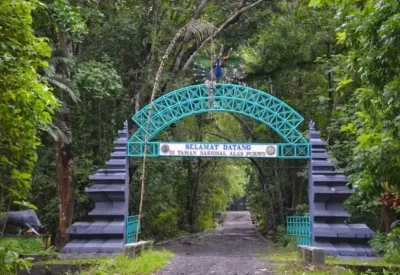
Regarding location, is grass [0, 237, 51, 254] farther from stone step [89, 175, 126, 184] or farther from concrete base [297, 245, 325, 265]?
concrete base [297, 245, 325, 265]

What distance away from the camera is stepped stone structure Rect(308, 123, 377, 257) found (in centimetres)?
1177

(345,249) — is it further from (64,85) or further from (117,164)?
(64,85)

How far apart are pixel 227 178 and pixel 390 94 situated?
24994mm

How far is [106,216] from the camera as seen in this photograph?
12312 mm

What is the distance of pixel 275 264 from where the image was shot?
10.1 metres

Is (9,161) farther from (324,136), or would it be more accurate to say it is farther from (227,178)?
(227,178)

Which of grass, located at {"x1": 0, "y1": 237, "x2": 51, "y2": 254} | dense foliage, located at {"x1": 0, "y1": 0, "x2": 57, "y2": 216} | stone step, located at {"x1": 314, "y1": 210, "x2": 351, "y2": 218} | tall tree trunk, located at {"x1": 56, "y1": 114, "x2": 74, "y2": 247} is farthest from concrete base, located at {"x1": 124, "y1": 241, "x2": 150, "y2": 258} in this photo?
dense foliage, located at {"x1": 0, "y1": 0, "x2": 57, "y2": 216}

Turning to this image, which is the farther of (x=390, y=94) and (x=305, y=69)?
(x=305, y=69)

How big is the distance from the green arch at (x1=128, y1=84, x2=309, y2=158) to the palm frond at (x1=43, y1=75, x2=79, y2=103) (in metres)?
1.59

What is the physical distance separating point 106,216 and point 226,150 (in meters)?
3.19

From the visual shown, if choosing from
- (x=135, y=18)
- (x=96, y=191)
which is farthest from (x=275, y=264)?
(x=135, y=18)

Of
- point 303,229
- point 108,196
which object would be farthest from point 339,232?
point 108,196

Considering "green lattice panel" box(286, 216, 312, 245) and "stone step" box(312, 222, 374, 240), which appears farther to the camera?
"green lattice panel" box(286, 216, 312, 245)

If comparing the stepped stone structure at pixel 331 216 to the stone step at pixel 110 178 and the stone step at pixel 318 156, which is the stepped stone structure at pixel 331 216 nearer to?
the stone step at pixel 318 156
